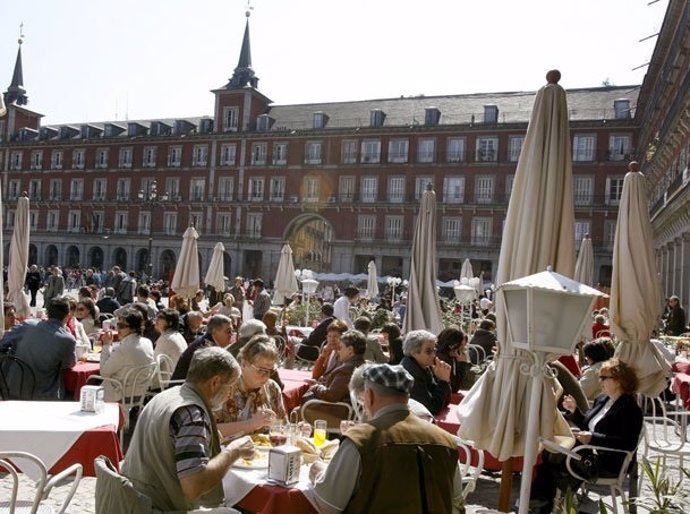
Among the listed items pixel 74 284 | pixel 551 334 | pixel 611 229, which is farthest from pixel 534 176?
pixel 74 284

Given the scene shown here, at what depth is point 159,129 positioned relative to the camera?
56.2 m

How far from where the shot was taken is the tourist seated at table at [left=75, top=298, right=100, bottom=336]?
10.2 metres

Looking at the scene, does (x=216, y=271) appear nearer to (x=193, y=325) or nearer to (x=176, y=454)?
(x=193, y=325)

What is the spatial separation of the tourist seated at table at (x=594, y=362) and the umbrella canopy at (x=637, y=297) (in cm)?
43

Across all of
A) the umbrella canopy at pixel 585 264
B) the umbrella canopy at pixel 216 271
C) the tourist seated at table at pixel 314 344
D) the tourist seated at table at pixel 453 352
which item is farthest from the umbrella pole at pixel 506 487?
the umbrella canopy at pixel 216 271

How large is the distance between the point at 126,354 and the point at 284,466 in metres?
3.70

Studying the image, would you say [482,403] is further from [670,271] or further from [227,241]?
[227,241]

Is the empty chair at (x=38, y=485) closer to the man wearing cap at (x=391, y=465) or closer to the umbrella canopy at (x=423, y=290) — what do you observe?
the man wearing cap at (x=391, y=465)

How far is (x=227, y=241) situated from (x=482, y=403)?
47.8m

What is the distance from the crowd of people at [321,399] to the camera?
9.66 ft

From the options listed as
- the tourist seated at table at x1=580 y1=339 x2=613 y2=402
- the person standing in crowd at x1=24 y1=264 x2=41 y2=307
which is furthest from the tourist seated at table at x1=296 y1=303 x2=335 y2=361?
the person standing in crowd at x1=24 y1=264 x2=41 y2=307

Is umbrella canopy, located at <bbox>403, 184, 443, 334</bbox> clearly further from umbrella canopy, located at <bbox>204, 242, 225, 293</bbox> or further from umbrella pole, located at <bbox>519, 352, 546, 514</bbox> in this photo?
umbrella canopy, located at <bbox>204, 242, 225, 293</bbox>

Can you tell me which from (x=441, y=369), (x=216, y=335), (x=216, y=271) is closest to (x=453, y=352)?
(x=441, y=369)

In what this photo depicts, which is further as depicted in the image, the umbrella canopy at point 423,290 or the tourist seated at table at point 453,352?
the umbrella canopy at point 423,290
